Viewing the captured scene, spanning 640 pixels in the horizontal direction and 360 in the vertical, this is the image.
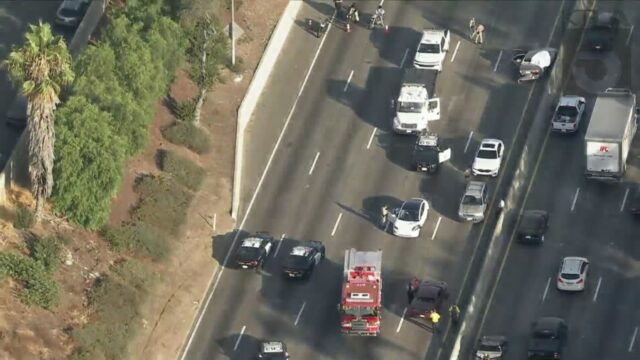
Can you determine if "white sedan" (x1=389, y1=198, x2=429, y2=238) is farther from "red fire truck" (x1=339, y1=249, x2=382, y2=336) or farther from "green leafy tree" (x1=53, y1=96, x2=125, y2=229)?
"green leafy tree" (x1=53, y1=96, x2=125, y2=229)

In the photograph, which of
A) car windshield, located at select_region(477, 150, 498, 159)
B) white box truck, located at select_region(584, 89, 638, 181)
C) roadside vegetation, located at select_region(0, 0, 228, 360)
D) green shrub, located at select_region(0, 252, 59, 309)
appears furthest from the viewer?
car windshield, located at select_region(477, 150, 498, 159)

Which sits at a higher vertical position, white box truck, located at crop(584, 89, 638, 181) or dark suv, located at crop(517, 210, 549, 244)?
white box truck, located at crop(584, 89, 638, 181)

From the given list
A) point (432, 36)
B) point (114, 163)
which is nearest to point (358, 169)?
point (432, 36)

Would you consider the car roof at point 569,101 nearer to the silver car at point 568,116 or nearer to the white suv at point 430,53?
the silver car at point 568,116

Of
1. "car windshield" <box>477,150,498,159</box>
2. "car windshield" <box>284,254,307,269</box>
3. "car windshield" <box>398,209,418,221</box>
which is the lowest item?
"car windshield" <box>284,254,307,269</box>

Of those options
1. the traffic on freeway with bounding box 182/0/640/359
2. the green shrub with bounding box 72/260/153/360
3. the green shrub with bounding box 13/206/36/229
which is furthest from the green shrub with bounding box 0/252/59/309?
the traffic on freeway with bounding box 182/0/640/359

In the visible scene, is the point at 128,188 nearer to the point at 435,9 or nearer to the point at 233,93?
the point at 233,93

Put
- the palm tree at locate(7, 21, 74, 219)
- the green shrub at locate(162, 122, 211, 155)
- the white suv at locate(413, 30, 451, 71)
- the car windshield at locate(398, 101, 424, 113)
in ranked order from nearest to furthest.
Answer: the palm tree at locate(7, 21, 74, 219), the green shrub at locate(162, 122, 211, 155), the car windshield at locate(398, 101, 424, 113), the white suv at locate(413, 30, 451, 71)
